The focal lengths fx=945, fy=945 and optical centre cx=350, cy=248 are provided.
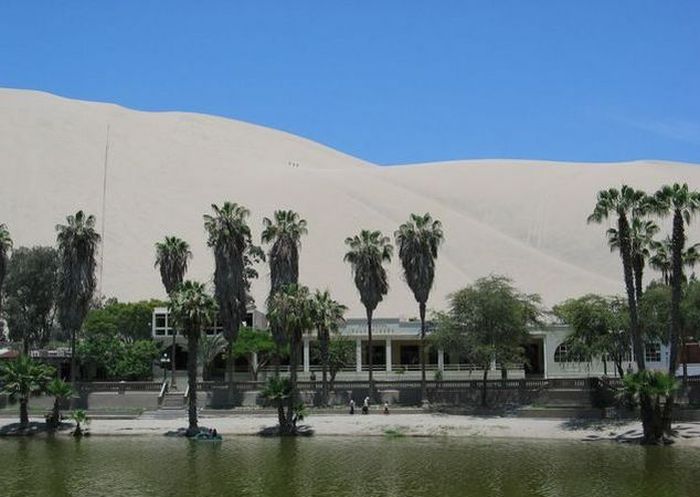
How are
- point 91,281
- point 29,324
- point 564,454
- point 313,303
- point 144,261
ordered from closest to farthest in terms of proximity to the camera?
1. point 564,454
2. point 313,303
3. point 91,281
4. point 29,324
5. point 144,261

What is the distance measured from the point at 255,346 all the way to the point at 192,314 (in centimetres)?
1918

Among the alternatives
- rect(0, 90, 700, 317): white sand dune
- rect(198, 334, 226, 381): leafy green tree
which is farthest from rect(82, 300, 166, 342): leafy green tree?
rect(0, 90, 700, 317): white sand dune

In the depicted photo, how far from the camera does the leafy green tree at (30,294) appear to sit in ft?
267

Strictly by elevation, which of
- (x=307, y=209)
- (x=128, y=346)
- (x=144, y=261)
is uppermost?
(x=307, y=209)

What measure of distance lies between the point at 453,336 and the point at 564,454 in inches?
657

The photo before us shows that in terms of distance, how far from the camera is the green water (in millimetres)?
33312

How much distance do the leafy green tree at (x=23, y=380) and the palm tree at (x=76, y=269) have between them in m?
10.2

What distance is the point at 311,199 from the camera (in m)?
128

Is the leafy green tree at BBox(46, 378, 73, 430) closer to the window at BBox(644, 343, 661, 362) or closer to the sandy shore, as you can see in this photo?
the sandy shore

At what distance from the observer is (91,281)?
63312 millimetres

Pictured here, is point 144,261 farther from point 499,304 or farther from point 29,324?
point 499,304

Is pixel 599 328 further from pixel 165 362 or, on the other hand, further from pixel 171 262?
pixel 165 362

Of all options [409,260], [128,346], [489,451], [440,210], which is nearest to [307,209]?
[440,210]

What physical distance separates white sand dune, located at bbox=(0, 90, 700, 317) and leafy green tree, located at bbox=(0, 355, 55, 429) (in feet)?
163
